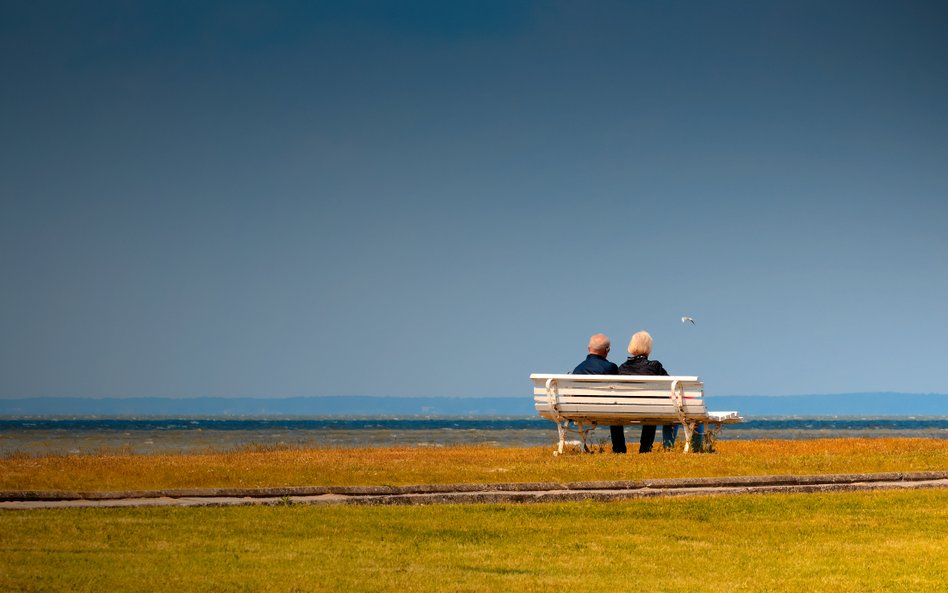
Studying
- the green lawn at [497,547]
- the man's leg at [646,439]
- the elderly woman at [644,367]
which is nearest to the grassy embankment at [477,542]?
the green lawn at [497,547]

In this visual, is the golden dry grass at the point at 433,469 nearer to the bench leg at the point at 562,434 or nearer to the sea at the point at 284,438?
the bench leg at the point at 562,434

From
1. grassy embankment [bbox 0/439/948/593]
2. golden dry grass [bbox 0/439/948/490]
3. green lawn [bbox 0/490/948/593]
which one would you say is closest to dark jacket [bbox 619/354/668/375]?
golden dry grass [bbox 0/439/948/490]

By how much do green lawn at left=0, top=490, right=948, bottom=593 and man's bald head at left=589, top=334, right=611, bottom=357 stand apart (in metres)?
7.17

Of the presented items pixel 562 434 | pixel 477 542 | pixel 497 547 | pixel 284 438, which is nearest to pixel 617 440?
pixel 562 434

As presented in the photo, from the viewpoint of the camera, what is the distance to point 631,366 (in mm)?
20250

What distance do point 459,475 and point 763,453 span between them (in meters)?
6.75

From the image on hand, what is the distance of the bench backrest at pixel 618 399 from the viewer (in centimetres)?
1880

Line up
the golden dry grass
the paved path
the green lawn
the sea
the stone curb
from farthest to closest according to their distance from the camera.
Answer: the sea, the golden dry grass, the stone curb, the paved path, the green lawn

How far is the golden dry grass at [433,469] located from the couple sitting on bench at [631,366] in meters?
1.98

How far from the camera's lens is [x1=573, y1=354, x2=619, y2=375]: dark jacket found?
20.0m

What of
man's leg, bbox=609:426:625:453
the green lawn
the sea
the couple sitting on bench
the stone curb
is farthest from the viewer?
the sea

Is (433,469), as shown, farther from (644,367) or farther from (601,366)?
(644,367)

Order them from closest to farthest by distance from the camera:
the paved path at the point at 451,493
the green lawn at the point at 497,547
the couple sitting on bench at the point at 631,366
Result: the green lawn at the point at 497,547, the paved path at the point at 451,493, the couple sitting on bench at the point at 631,366

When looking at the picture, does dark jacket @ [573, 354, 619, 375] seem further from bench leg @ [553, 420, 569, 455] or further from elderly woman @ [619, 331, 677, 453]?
bench leg @ [553, 420, 569, 455]
